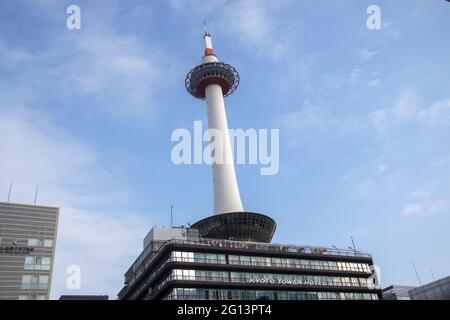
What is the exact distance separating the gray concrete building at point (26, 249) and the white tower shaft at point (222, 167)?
4370 centimetres

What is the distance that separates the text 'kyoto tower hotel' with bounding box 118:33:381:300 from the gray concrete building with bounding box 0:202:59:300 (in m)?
22.2

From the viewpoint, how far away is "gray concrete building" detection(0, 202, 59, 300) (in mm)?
103562

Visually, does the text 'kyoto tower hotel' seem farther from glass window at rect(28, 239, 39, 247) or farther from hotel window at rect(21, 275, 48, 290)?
glass window at rect(28, 239, 39, 247)

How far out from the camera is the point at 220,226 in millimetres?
113250

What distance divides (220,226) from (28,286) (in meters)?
47.1

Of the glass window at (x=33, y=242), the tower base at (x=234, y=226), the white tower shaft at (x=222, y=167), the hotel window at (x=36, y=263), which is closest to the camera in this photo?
the hotel window at (x=36, y=263)

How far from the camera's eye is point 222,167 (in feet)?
430

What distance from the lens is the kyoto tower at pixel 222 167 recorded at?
371 ft

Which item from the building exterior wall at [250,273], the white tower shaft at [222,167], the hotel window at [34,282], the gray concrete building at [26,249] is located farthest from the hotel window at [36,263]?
the white tower shaft at [222,167]

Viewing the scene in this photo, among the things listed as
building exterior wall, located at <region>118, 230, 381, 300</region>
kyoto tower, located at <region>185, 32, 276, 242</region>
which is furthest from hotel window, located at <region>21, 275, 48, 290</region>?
kyoto tower, located at <region>185, 32, 276, 242</region>

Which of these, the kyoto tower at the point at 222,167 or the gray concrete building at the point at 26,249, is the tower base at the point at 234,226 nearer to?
the kyoto tower at the point at 222,167
